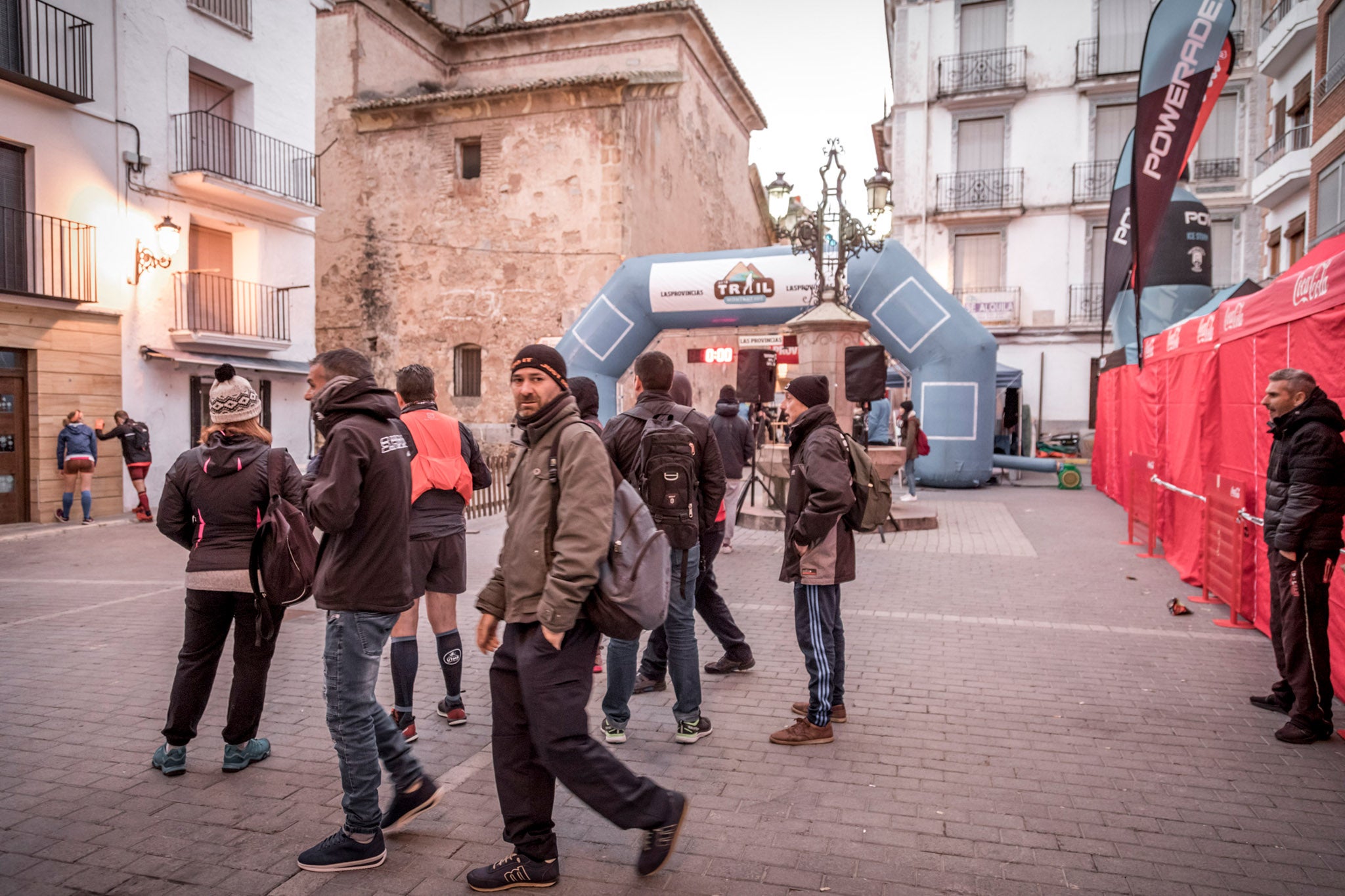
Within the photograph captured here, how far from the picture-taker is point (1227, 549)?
6891mm

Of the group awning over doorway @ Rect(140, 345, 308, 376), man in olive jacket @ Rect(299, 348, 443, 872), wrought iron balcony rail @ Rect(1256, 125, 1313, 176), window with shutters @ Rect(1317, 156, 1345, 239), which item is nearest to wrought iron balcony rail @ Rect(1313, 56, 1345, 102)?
window with shutters @ Rect(1317, 156, 1345, 239)

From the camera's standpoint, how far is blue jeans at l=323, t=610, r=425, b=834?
315 cm

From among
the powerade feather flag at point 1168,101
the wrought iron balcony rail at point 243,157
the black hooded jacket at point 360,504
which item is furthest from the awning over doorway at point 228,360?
the powerade feather flag at point 1168,101

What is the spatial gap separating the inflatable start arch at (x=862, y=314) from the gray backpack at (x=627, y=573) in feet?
37.7

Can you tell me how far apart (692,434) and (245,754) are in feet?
8.64

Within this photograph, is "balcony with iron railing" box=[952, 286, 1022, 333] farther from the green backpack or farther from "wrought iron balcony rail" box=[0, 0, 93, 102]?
the green backpack

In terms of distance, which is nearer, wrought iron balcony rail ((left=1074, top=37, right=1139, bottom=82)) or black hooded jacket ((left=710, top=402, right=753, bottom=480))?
black hooded jacket ((left=710, top=402, right=753, bottom=480))

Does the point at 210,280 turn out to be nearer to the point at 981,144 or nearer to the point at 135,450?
the point at 135,450

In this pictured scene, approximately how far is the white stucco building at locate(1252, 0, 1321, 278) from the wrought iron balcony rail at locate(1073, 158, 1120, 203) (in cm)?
431

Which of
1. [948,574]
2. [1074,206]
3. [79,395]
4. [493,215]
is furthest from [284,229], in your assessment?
[1074,206]

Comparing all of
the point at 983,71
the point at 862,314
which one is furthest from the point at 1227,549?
the point at 983,71

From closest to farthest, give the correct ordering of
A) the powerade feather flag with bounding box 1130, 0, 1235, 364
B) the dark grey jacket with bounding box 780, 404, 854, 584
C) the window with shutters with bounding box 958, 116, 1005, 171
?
the dark grey jacket with bounding box 780, 404, 854, 584 → the powerade feather flag with bounding box 1130, 0, 1235, 364 → the window with shutters with bounding box 958, 116, 1005, 171

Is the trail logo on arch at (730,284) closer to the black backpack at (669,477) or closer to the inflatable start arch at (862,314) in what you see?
the inflatable start arch at (862,314)

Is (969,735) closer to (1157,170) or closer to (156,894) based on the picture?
(156,894)
